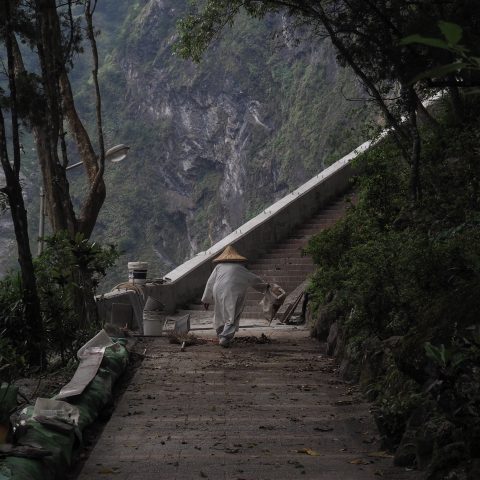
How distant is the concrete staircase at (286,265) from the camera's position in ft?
50.5

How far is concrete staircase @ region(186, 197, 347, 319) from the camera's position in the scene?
15383 mm

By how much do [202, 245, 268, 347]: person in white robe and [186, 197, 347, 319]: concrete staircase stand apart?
3.10 metres

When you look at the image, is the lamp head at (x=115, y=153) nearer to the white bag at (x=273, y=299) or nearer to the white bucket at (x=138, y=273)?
the white bucket at (x=138, y=273)


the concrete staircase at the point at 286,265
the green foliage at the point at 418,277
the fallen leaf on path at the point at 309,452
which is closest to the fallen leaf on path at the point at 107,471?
the fallen leaf on path at the point at 309,452

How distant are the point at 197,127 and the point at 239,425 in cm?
6933

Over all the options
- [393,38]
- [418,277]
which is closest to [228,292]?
[393,38]

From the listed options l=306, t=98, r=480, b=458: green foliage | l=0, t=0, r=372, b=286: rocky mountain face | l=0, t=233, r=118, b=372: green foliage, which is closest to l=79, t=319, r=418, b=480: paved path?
l=306, t=98, r=480, b=458: green foliage

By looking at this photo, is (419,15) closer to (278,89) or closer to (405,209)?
(405,209)

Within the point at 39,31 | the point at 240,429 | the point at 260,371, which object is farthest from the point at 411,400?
the point at 39,31

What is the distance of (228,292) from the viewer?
37.1 feet

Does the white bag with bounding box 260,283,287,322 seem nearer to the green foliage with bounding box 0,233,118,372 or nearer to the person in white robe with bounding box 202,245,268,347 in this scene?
the person in white robe with bounding box 202,245,268,347

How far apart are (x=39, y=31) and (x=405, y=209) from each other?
18.0 ft

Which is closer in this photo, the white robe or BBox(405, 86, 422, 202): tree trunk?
BBox(405, 86, 422, 202): tree trunk

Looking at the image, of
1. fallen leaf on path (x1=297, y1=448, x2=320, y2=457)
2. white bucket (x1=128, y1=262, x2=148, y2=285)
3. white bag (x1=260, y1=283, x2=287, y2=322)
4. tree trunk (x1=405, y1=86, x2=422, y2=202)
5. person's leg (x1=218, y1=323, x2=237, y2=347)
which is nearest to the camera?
fallen leaf on path (x1=297, y1=448, x2=320, y2=457)
